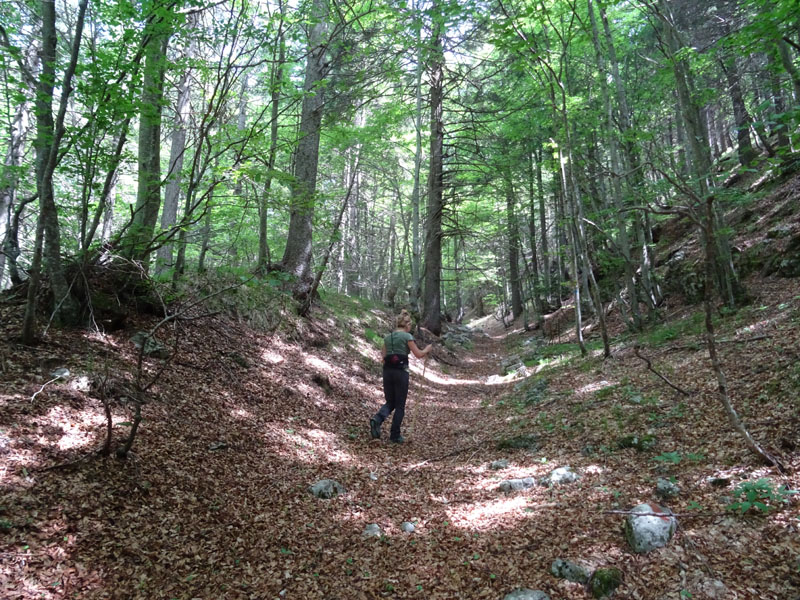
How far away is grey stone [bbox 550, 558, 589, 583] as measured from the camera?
292 cm

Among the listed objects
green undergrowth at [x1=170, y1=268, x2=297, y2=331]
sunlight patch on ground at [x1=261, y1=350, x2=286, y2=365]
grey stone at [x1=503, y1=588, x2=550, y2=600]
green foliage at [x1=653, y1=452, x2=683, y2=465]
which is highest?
green undergrowth at [x1=170, y1=268, x2=297, y2=331]

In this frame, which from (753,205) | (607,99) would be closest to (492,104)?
(607,99)

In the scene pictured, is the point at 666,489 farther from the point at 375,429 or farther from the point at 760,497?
the point at 375,429

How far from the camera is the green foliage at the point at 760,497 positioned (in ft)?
9.82

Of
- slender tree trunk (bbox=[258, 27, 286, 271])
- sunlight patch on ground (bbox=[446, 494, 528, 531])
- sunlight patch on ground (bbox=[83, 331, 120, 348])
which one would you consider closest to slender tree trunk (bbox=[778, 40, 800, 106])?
sunlight patch on ground (bbox=[446, 494, 528, 531])

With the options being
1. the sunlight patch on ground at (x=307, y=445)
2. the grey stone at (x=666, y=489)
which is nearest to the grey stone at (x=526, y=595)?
the grey stone at (x=666, y=489)

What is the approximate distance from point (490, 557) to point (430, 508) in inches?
45.0

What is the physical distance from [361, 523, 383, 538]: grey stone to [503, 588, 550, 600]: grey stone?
139 cm

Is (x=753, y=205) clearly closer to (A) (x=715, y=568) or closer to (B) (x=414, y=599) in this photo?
(A) (x=715, y=568)

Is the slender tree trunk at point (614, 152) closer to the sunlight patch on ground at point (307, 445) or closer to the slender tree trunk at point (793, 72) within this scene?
the slender tree trunk at point (793, 72)

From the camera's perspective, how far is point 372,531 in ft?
13.0

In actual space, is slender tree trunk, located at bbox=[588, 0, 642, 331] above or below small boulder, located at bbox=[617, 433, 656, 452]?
above

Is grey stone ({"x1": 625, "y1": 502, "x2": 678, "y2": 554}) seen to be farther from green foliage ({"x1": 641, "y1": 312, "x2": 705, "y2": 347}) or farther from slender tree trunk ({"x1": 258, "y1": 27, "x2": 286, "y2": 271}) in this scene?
green foliage ({"x1": 641, "y1": 312, "x2": 705, "y2": 347})

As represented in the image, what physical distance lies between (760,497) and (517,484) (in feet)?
6.97
